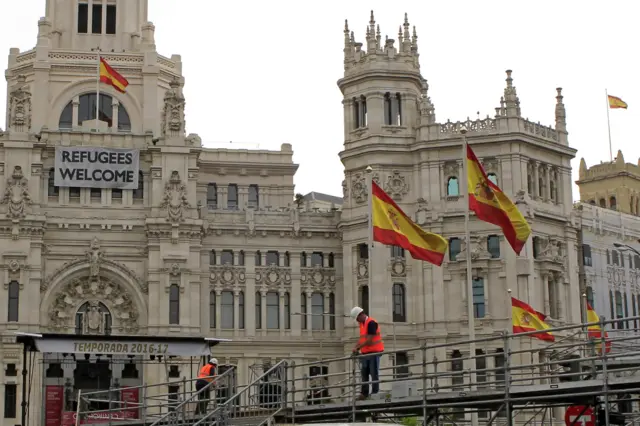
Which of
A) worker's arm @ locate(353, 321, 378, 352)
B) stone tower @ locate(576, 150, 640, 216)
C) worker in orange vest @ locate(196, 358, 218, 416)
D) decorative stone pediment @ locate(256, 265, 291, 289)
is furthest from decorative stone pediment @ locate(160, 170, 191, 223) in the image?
stone tower @ locate(576, 150, 640, 216)

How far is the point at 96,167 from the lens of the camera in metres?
83.7

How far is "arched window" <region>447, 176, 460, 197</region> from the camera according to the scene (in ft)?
276

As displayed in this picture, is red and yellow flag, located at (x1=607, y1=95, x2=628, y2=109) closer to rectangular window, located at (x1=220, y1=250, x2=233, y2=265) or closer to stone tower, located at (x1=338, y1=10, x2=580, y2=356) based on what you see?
stone tower, located at (x1=338, y1=10, x2=580, y2=356)

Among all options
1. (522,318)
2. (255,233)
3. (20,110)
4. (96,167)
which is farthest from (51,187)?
(522,318)

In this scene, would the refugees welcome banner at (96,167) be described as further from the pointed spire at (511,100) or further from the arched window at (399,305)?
the pointed spire at (511,100)

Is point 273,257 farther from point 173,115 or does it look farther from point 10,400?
point 10,400

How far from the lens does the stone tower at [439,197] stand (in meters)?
82.2

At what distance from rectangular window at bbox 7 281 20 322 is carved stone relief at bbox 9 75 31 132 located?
10.6m

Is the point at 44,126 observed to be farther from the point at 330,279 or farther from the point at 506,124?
the point at 506,124

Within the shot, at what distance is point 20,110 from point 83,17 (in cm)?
1213

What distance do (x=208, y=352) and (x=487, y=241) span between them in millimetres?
34663

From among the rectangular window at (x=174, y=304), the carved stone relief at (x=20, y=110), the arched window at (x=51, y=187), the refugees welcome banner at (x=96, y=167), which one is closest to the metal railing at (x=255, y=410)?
the rectangular window at (x=174, y=304)

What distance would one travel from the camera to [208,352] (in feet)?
171

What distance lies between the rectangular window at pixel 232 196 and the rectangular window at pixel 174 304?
513 inches
